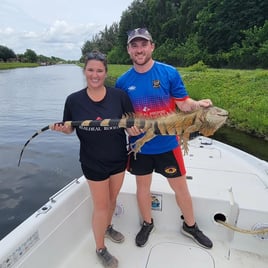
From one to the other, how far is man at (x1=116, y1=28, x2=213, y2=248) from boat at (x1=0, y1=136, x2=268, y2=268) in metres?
0.27

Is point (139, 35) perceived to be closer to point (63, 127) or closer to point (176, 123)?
point (176, 123)

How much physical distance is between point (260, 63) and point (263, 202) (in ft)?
98.8

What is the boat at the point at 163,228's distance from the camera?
129 inches

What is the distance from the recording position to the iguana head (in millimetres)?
2824

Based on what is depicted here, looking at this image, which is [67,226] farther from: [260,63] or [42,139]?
[260,63]

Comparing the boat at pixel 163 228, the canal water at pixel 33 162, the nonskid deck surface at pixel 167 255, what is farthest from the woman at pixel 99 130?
the canal water at pixel 33 162

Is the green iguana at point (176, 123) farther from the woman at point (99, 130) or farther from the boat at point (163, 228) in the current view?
the boat at point (163, 228)

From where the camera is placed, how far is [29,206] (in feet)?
22.8

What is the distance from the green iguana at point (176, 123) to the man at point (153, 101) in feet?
0.30

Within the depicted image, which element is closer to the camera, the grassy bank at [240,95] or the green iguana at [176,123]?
the green iguana at [176,123]

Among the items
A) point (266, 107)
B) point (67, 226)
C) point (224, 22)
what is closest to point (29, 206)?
point (67, 226)

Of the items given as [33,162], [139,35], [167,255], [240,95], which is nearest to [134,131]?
[139,35]

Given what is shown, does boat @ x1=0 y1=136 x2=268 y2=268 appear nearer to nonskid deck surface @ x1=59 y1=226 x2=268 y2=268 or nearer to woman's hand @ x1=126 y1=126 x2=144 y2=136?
nonskid deck surface @ x1=59 y1=226 x2=268 y2=268

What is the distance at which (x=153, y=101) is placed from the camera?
327 centimetres
